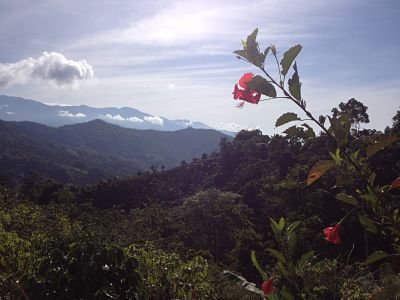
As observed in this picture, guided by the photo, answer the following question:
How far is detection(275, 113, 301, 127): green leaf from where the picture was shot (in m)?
1.06

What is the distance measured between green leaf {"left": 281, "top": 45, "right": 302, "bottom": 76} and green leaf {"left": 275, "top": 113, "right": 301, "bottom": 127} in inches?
4.2

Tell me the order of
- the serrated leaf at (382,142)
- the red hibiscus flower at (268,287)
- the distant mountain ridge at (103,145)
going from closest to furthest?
the serrated leaf at (382,142) < the red hibiscus flower at (268,287) < the distant mountain ridge at (103,145)

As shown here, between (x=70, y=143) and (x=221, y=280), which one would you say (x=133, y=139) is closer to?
(x=70, y=143)

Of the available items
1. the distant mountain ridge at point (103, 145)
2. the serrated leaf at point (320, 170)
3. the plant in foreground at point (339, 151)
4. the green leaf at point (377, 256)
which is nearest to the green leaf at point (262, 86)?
the plant in foreground at point (339, 151)

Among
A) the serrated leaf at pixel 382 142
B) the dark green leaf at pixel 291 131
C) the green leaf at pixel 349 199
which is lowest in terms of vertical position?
the green leaf at pixel 349 199

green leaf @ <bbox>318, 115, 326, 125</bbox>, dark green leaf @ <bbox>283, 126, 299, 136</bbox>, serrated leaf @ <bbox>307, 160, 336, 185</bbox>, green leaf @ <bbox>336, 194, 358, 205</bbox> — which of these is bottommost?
green leaf @ <bbox>336, 194, 358, 205</bbox>

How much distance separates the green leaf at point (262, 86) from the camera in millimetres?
1057

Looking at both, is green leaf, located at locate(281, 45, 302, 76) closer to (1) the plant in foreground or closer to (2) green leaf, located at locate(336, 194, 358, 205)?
(1) the plant in foreground

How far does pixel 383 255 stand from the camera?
100cm

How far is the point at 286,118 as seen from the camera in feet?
3.51

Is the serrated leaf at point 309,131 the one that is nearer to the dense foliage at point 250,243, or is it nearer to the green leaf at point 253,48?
the dense foliage at point 250,243

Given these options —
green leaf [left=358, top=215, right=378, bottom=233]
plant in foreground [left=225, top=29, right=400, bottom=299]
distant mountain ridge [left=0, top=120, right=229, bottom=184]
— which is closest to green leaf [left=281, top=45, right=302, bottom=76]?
plant in foreground [left=225, top=29, right=400, bottom=299]

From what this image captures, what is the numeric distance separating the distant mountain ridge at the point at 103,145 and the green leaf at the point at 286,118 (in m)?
96.0

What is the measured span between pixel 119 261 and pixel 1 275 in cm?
102
